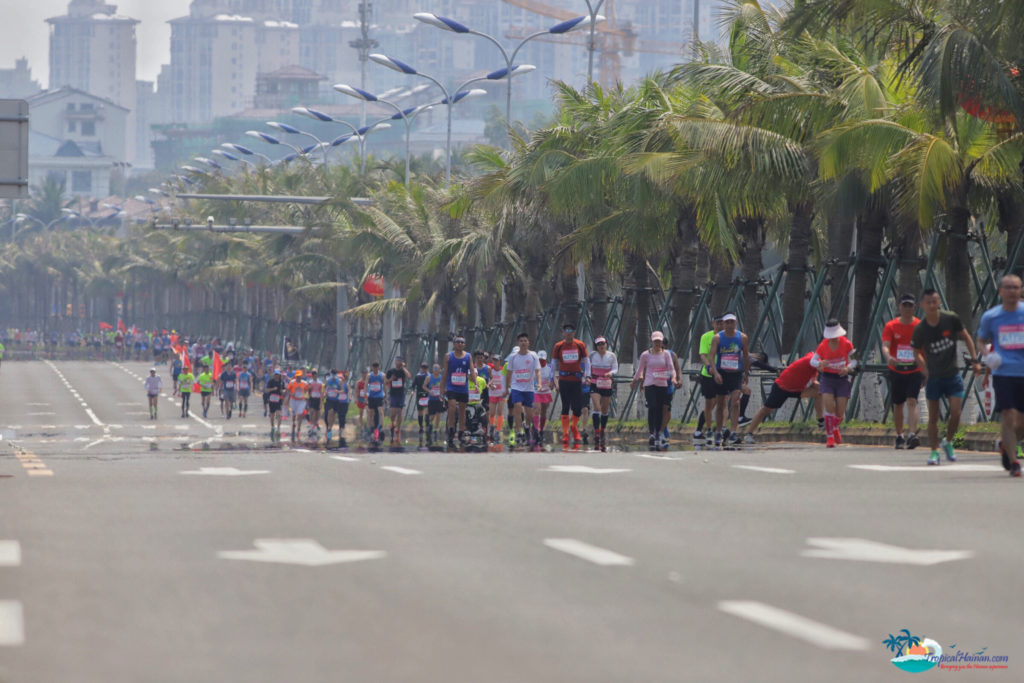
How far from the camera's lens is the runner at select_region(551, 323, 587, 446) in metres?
24.8

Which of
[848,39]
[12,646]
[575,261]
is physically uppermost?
[848,39]

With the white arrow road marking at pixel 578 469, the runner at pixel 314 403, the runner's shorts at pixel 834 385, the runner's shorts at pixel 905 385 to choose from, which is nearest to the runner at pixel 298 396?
the runner at pixel 314 403

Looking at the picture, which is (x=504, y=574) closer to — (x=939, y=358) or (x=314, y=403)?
(x=939, y=358)

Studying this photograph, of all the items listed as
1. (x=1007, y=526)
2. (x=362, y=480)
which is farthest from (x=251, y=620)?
(x=362, y=480)

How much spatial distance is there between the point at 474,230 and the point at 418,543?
116ft

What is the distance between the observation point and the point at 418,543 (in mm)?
10203

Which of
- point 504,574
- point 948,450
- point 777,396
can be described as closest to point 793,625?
point 504,574

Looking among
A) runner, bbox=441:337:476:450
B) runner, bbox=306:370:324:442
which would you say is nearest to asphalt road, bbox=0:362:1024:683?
runner, bbox=441:337:476:450

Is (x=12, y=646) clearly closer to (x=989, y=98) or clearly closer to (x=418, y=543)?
(x=418, y=543)

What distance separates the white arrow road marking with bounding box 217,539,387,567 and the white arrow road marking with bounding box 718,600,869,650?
2.40 meters

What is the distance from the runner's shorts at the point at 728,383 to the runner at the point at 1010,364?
7.77m

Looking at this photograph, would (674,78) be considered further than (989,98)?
Yes

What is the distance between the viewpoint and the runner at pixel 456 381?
28.7 metres

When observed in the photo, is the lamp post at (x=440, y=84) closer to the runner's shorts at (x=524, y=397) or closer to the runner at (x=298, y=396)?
the runner at (x=298, y=396)
